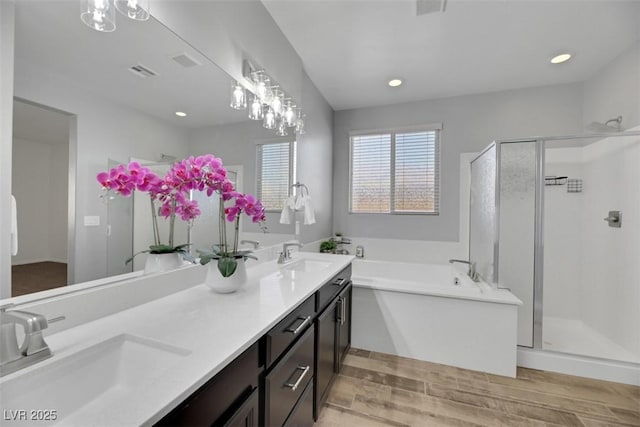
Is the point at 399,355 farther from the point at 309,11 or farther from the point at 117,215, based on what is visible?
the point at 309,11

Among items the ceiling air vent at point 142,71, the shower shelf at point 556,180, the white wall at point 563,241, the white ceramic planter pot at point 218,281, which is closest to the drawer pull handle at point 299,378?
the white ceramic planter pot at point 218,281

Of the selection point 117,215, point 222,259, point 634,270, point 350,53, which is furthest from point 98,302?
point 634,270

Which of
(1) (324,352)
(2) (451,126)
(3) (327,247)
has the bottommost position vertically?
(1) (324,352)

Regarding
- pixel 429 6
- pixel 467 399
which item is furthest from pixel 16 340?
pixel 429 6

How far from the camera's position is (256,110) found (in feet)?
5.82

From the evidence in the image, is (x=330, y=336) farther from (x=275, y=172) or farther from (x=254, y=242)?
Result: (x=275, y=172)

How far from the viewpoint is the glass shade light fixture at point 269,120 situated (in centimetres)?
189

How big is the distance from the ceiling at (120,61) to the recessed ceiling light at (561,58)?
3.02 metres

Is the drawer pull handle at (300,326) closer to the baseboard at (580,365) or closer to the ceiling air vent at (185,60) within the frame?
the ceiling air vent at (185,60)

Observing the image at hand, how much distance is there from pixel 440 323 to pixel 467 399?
1.75ft

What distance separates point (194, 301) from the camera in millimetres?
1104

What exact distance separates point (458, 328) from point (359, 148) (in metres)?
2.51

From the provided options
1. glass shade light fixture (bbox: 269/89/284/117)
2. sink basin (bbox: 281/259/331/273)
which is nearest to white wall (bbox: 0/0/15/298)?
sink basin (bbox: 281/259/331/273)

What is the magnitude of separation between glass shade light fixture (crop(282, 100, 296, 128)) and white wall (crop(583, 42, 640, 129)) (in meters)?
2.92
